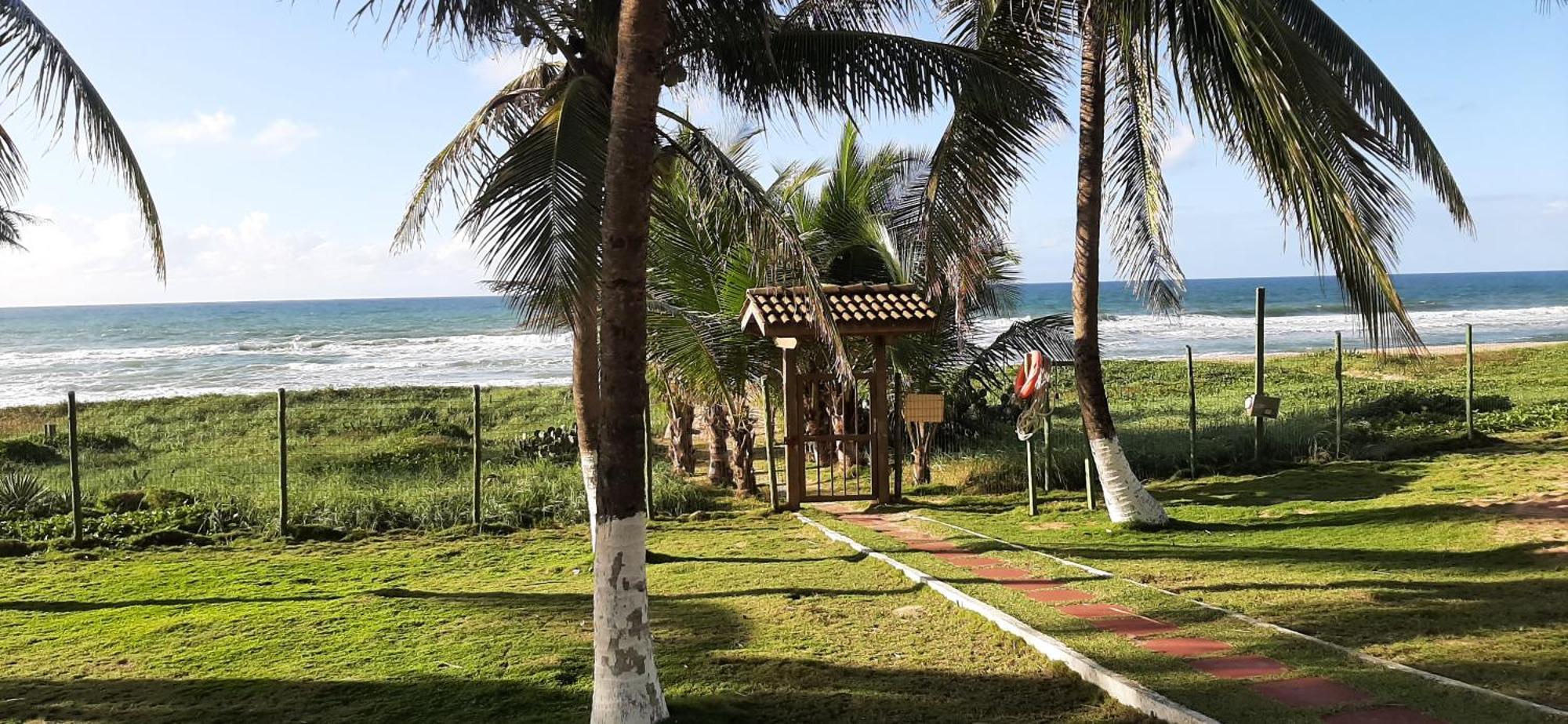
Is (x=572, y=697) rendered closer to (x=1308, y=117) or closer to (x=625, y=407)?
(x=625, y=407)

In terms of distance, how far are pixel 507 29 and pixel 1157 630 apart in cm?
529

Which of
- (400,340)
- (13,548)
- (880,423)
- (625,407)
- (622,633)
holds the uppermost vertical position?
(400,340)

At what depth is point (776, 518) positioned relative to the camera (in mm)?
10328

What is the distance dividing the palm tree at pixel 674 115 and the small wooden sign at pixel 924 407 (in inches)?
Answer: 58.0

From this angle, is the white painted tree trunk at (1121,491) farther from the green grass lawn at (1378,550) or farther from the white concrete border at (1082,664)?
the white concrete border at (1082,664)

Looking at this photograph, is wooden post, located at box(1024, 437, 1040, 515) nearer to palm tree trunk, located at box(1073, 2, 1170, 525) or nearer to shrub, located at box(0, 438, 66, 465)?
palm tree trunk, located at box(1073, 2, 1170, 525)

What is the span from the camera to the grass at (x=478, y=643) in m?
4.71

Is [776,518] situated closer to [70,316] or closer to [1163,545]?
[1163,545]

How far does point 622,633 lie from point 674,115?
3631mm

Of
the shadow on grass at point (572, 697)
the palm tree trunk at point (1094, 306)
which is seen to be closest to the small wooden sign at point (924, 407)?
the palm tree trunk at point (1094, 306)

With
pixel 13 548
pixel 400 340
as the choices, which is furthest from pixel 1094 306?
pixel 400 340

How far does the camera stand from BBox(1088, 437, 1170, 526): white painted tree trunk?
880 cm

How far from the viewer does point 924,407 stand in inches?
420

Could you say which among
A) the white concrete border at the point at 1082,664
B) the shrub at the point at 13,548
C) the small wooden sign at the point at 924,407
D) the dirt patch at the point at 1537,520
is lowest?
the shrub at the point at 13,548
